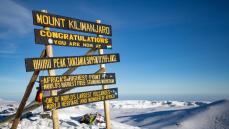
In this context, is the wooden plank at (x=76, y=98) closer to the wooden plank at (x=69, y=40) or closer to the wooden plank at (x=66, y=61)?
the wooden plank at (x=66, y=61)

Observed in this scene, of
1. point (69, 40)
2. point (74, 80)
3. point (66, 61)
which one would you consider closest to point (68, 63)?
point (66, 61)

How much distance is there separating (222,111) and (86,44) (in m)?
48.1

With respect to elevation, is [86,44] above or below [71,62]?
above

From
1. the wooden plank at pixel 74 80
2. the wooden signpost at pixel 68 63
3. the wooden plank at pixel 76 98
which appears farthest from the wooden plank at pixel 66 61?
the wooden plank at pixel 76 98

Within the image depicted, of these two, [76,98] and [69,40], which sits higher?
[69,40]

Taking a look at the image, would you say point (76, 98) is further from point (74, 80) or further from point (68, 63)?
point (68, 63)

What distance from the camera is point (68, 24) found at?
9.45m

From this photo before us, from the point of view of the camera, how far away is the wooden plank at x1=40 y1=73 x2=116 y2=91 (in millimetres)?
8359

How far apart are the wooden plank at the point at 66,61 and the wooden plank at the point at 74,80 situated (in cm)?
37

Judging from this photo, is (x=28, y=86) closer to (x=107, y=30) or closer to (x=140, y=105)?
(x=107, y=30)

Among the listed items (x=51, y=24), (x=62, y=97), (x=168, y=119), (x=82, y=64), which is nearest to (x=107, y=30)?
(x=82, y=64)

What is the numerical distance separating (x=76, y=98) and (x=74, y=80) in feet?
2.06

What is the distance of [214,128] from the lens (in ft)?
151

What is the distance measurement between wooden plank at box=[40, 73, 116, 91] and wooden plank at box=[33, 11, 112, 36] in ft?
5.57
